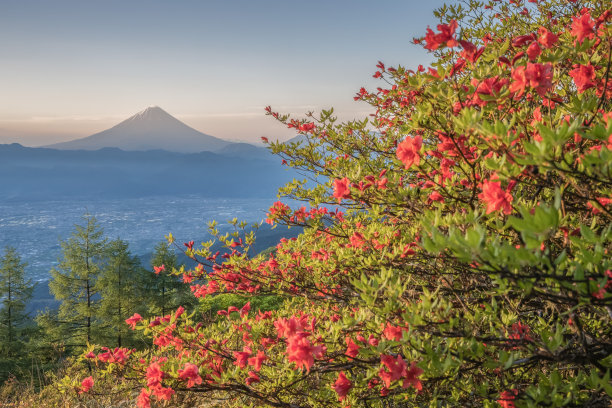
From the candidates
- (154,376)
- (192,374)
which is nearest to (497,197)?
(192,374)

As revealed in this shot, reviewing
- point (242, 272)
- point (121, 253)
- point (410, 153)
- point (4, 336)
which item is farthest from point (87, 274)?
point (410, 153)

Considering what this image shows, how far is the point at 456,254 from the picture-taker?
38.3 inches

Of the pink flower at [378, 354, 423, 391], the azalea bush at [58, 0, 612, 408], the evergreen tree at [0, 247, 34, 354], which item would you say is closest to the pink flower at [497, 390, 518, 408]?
the azalea bush at [58, 0, 612, 408]

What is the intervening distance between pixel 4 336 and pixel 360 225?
822 inches

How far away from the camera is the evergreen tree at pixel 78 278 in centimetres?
1655

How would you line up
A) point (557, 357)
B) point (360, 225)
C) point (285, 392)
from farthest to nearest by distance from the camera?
point (360, 225)
point (285, 392)
point (557, 357)

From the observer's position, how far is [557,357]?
4.11 feet

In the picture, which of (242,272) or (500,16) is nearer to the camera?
(242,272)

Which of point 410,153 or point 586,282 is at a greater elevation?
point 410,153

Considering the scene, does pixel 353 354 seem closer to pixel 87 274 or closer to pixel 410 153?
pixel 410 153

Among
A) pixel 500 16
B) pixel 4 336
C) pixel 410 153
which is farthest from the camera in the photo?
pixel 4 336

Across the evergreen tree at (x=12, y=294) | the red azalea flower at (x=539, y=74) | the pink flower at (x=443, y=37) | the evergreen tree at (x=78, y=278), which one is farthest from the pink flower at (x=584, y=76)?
the evergreen tree at (x=12, y=294)

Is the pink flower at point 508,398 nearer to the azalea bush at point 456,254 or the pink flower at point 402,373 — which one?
the azalea bush at point 456,254

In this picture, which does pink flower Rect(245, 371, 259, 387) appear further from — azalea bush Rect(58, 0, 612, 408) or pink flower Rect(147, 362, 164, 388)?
pink flower Rect(147, 362, 164, 388)
